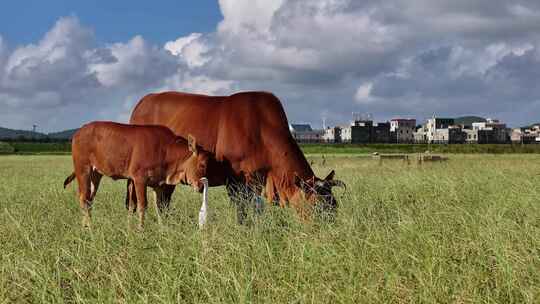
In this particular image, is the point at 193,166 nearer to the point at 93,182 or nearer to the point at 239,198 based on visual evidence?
the point at 239,198

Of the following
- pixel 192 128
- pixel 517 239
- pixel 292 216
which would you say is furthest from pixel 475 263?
pixel 192 128

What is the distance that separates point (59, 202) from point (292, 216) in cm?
543

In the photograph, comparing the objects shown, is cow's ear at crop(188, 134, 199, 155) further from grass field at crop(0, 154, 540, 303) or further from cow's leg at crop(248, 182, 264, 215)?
grass field at crop(0, 154, 540, 303)

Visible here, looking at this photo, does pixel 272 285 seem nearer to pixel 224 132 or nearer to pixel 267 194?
pixel 267 194

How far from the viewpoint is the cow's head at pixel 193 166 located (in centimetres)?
926

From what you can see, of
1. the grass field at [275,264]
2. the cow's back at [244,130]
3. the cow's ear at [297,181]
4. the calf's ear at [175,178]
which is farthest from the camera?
the calf's ear at [175,178]

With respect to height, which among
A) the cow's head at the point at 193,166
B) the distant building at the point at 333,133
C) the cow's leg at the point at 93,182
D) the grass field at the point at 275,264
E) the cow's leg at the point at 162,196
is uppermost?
the distant building at the point at 333,133

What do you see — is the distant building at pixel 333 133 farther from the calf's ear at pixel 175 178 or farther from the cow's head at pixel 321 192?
the cow's head at pixel 321 192

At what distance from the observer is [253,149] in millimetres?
9516

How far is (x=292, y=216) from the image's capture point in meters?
7.98

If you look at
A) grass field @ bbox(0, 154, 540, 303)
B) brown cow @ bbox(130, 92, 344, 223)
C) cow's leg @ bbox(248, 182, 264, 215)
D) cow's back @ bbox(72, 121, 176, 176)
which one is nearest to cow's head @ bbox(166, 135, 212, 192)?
brown cow @ bbox(130, 92, 344, 223)

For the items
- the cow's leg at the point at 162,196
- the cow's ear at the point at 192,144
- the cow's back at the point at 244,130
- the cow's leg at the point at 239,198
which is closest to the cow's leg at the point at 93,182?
the cow's leg at the point at 162,196

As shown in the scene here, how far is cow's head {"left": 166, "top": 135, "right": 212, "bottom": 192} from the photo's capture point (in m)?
9.26

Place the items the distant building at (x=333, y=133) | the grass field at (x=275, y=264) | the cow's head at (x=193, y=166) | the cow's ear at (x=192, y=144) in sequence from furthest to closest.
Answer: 1. the distant building at (x=333, y=133)
2. the cow's head at (x=193, y=166)
3. the cow's ear at (x=192, y=144)
4. the grass field at (x=275, y=264)
